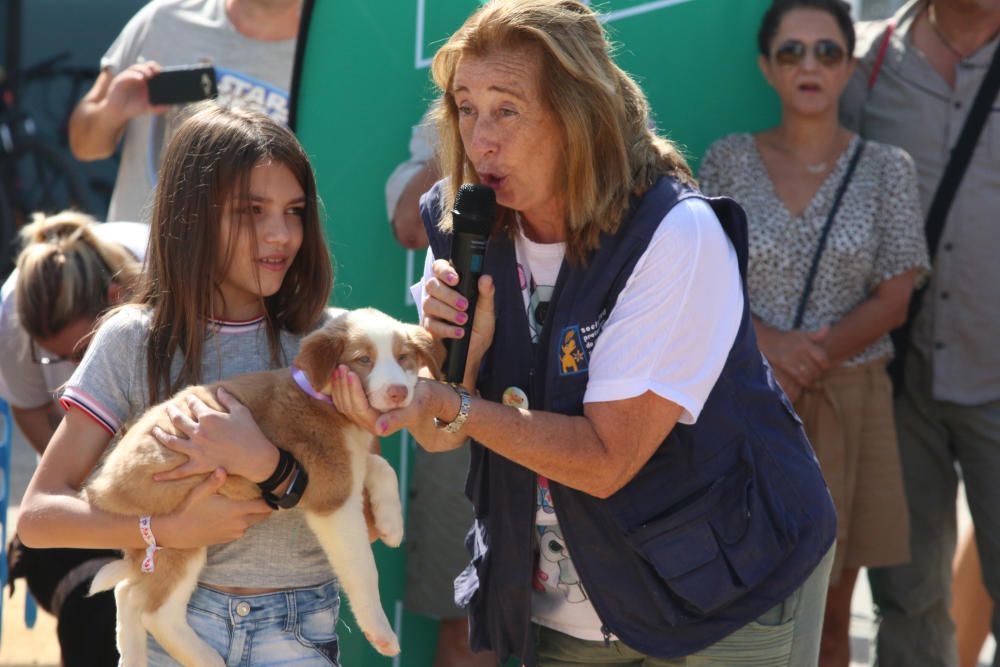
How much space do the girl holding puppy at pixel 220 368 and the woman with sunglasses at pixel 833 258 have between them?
188 centimetres

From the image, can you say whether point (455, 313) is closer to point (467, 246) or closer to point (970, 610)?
point (467, 246)

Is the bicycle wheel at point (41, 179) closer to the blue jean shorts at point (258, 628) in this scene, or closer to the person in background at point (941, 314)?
the person in background at point (941, 314)

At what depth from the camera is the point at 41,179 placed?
12375 mm

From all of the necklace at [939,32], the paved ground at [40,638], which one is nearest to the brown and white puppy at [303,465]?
the necklace at [939,32]

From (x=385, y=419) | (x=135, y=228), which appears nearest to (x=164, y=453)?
(x=385, y=419)

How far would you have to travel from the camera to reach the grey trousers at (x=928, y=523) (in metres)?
4.49

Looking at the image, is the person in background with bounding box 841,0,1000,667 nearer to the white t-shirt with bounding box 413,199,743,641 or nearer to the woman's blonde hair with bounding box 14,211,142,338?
the white t-shirt with bounding box 413,199,743,641

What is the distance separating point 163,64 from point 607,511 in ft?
10.8

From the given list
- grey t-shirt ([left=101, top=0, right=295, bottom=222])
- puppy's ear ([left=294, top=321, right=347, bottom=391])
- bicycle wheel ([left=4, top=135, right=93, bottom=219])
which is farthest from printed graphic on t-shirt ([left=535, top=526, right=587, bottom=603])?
bicycle wheel ([left=4, top=135, right=93, bottom=219])

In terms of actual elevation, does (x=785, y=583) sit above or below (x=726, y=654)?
above

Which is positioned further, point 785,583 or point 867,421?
point 867,421

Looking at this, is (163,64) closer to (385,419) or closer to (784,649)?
(385,419)

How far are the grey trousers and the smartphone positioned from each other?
2.96m

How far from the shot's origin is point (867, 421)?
4266 mm
